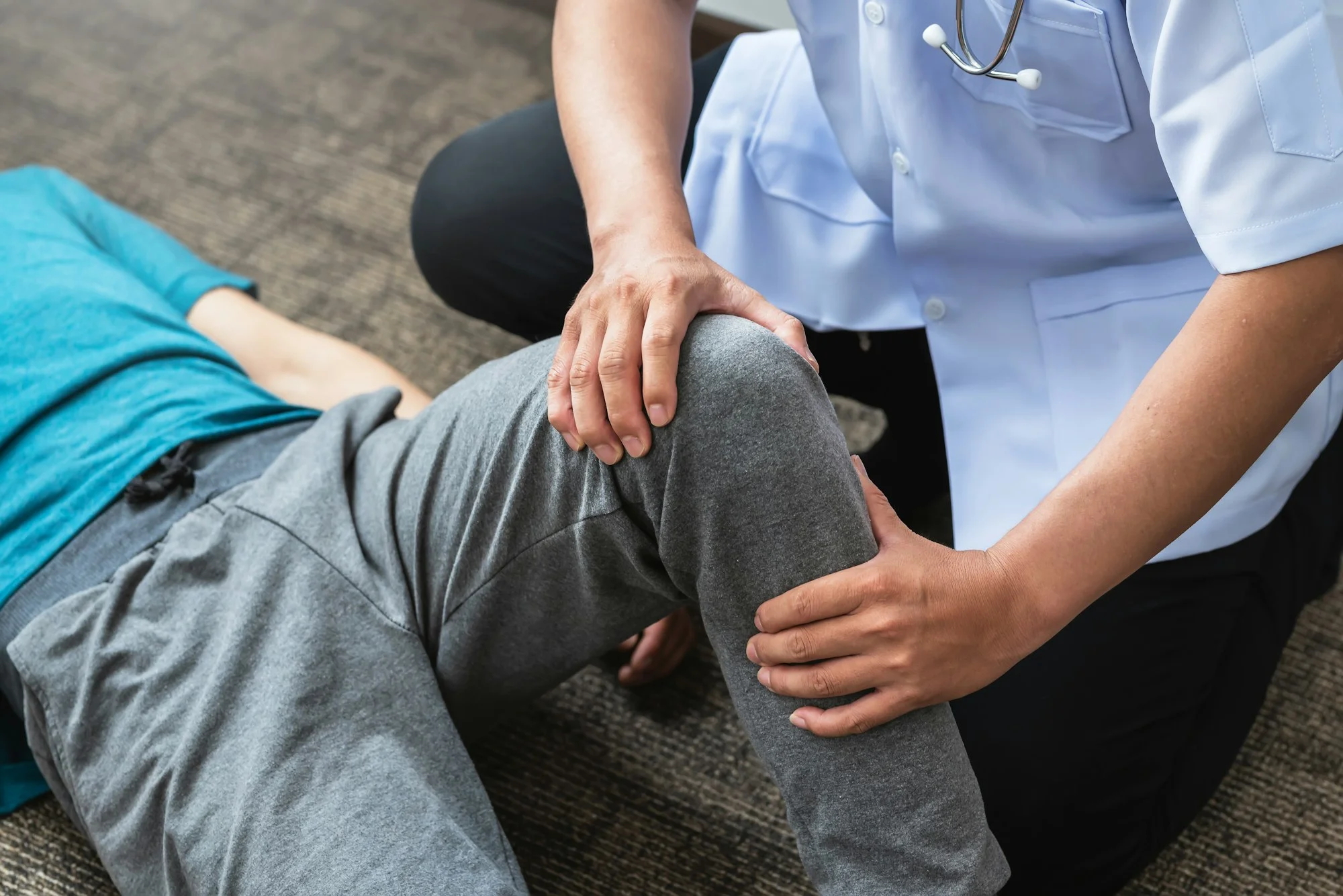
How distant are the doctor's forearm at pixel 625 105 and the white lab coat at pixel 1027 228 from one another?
120 mm

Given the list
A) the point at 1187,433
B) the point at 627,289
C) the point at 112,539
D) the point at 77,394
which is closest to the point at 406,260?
the point at 77,394

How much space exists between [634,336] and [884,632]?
0.23 meters

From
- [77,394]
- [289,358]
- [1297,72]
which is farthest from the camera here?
[289,358]

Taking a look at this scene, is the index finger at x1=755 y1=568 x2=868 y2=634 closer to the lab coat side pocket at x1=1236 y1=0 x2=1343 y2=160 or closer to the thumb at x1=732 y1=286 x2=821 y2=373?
the thumb at x1=732 y1=286 x2=821 y2=373

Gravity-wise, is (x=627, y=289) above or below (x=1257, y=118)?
below

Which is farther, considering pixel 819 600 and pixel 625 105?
pixel 625 105

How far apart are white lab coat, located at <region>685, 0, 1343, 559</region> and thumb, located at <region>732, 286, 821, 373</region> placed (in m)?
0.20

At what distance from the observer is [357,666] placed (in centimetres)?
78

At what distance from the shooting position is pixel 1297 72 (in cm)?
63

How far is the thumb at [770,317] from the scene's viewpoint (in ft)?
2.40

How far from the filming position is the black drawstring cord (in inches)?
35.0

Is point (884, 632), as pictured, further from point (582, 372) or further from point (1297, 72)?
point (1297, 72)

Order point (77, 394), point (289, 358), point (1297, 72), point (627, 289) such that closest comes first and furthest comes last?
point (1297, 72)
point (627, 289)
point (77, 394)
point (289, 358)

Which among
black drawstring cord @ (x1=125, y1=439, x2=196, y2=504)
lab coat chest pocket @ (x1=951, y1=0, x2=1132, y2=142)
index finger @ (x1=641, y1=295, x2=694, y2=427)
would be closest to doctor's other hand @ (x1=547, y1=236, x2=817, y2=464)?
index finger @ (x1=641, y1=295, x2=694, y2=427)
